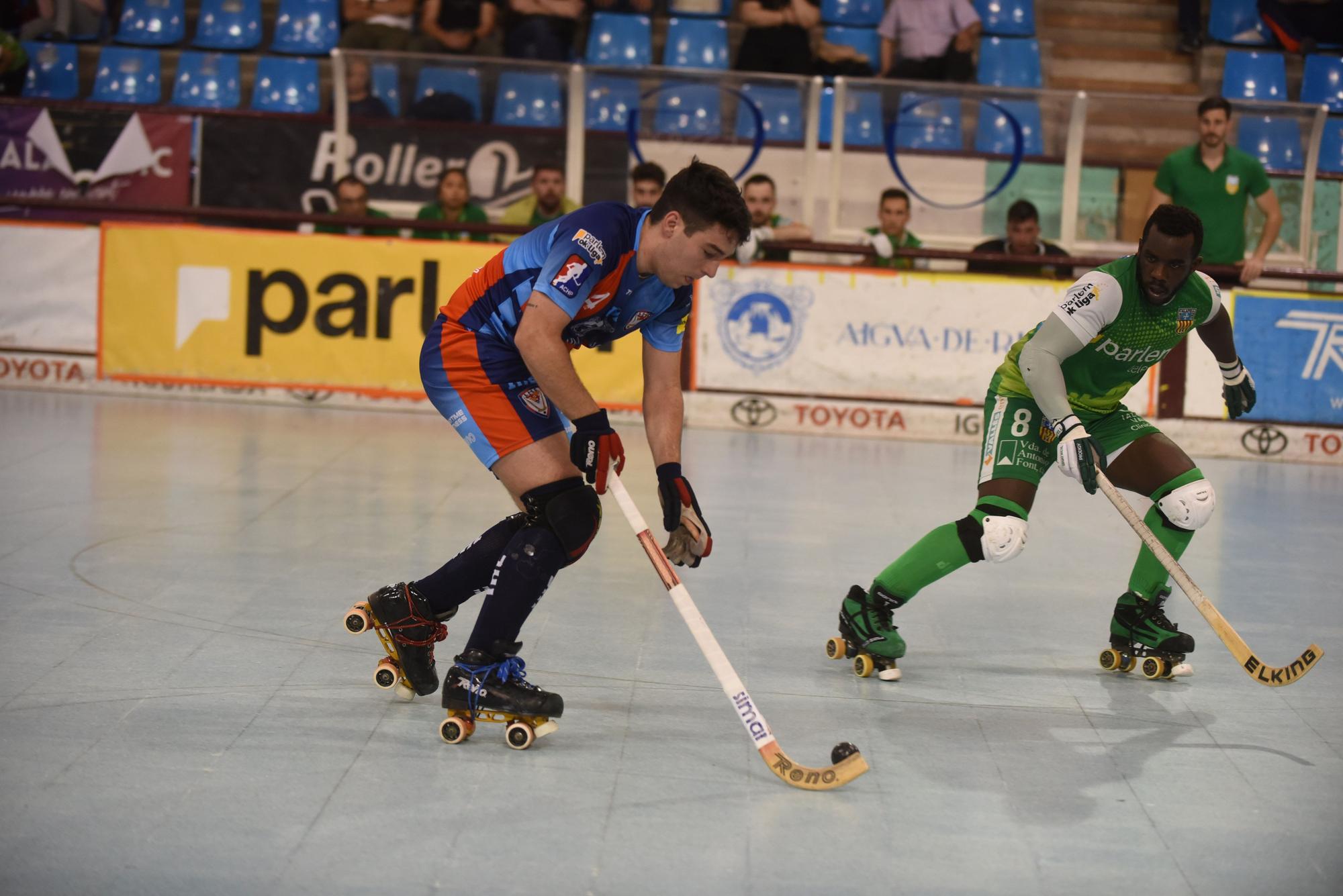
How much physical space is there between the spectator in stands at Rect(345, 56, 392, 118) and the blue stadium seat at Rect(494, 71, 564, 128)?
0.90 m

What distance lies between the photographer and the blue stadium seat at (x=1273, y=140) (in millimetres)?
10789

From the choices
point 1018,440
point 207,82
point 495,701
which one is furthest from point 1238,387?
point 207,82

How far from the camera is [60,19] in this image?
44.9ft

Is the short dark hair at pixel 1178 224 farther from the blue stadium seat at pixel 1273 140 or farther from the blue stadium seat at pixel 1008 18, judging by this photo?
the blue stadium seat at pixel 1008 18

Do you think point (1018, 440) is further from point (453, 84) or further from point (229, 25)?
point (229, 25)

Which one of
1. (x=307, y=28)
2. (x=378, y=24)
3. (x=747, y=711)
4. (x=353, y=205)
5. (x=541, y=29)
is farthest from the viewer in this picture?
(x=307, y=28)

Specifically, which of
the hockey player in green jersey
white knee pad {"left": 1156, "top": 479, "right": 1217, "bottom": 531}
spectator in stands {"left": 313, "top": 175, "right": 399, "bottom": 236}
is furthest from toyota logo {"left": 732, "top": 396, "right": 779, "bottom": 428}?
white knee pad {"left": 1156, "top": 479, "right": 1217, "bottom": 531}

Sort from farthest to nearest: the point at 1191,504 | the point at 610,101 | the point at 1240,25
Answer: the point at 1240,25
the point at 610,101
the point at 1191,504

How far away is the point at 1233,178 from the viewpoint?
9.79 meters

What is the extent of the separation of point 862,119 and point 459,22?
13.0 feet

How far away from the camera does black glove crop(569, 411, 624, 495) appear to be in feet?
12.3

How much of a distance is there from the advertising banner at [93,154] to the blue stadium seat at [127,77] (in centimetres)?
155

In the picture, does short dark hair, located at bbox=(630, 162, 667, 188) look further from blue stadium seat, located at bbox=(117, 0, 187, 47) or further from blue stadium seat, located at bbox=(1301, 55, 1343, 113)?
blue stadium seat, located at bbox=(1301, 55, 1343, 113)

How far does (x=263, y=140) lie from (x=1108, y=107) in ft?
21.9
